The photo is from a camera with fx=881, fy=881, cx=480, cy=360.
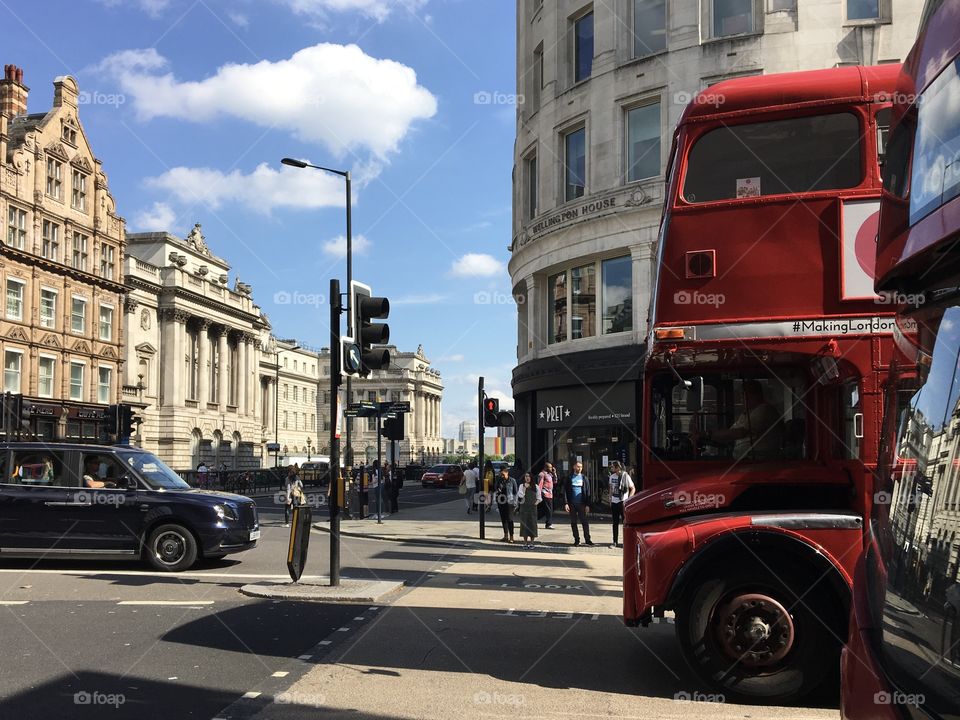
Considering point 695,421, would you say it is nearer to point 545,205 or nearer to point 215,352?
point 545,205

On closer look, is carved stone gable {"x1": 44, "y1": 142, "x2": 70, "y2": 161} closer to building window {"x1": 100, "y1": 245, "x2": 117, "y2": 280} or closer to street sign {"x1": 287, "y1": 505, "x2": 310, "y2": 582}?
building window {"x1": 100, "y1": 245, "x2": 117, "y2": 280}

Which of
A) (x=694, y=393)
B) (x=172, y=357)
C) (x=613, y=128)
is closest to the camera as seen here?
(x=694, y=393)

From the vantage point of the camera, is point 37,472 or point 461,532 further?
point 461,532

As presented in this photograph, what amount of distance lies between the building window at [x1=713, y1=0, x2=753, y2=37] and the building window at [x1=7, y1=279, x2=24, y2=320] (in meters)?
40.0

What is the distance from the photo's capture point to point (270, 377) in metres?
111

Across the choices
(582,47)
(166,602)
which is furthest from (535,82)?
(166,602)

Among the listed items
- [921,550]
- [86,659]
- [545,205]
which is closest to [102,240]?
[545,205]

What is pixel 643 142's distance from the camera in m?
25.1

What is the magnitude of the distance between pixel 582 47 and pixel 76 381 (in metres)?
39.9

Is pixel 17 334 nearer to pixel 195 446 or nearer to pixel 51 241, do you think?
pixel 51 241

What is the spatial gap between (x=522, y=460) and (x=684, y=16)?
47.3 feet

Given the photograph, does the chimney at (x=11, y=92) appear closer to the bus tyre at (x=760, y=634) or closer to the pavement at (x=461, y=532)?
the pavement at (x=461, y=532)

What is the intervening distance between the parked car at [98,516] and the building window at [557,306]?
15783mm

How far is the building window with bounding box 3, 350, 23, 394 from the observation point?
47188mm
